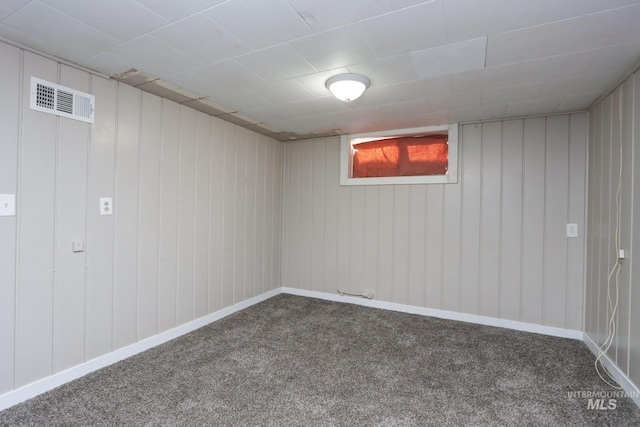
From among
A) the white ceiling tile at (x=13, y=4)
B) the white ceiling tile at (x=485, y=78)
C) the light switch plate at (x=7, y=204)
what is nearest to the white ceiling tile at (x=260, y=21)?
the white ceiling tile at (x=13, y=4)

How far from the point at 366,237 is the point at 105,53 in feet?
10.4

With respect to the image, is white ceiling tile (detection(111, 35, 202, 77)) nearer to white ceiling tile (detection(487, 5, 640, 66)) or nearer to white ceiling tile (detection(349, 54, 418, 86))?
white ceiling tile (detection(349, 54, 418, 86))

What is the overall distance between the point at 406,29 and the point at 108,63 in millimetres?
2031

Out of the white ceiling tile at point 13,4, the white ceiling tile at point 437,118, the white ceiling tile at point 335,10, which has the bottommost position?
the white ceiling tile at point 13,4

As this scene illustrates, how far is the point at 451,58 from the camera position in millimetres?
2082

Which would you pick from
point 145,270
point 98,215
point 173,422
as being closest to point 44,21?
point 98,215

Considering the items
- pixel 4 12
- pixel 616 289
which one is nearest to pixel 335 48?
pixel 4 12

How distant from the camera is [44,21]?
1726mm

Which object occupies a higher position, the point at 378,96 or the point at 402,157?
the point at 378,96

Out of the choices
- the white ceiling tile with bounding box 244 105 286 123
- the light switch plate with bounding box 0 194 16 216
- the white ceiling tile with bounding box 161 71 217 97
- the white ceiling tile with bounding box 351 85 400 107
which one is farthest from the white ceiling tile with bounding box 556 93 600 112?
the light switch plate with bounding box 0 194 16 216

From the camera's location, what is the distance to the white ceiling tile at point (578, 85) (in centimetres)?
232

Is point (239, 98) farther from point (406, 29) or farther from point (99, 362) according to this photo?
point (99, 362)

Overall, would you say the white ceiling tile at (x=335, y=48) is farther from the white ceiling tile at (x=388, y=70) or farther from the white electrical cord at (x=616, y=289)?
the white electrical cord at (x=616, y=289)

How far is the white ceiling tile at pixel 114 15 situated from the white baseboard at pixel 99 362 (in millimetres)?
2276
